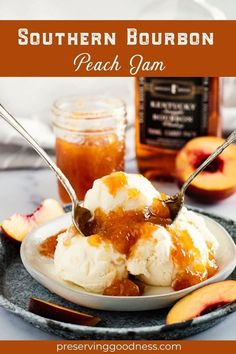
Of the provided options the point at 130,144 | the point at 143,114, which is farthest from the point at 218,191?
the point at 130,144

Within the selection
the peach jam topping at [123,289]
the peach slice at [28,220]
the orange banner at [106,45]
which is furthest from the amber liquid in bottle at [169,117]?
the peach jam topping at [123,289]

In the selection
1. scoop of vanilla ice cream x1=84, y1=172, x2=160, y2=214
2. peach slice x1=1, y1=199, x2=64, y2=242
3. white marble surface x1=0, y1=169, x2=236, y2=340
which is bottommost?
white marble surface x1=0, y1=169, x2=236, y2=340

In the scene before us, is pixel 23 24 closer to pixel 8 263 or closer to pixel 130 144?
pixel 8 263

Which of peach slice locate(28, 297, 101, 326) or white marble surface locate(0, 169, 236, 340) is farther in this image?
white marble surface locate(0, 169, 236, 340)
